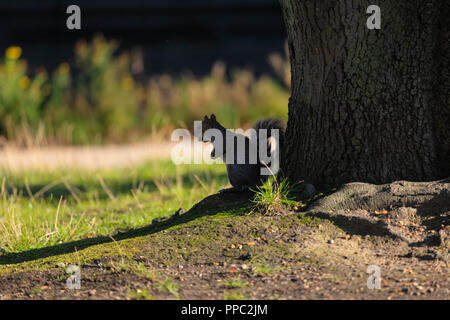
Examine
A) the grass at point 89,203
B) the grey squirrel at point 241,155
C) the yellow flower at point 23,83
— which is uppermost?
the yellow flower at point 23,83

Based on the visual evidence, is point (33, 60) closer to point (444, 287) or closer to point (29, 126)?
point (29, 126)

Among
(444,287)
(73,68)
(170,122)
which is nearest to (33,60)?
(73,68)

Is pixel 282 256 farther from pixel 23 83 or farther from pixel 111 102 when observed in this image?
pixel 23 83

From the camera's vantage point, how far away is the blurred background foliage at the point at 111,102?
10.5 metres

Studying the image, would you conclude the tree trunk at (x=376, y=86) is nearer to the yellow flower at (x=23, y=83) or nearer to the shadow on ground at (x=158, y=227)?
the shadow on ground at (x=158, y=227)

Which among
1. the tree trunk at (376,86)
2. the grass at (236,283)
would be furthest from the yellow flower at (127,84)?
the grass at (236,283)

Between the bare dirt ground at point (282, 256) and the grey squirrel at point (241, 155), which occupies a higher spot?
the grey squirrel at point (241, 155)

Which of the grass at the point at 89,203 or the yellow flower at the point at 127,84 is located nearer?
the grass at the point at 89,203

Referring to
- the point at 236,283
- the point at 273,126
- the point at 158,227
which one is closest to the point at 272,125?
the point at 273,126

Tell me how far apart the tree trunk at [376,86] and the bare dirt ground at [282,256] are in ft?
0.70

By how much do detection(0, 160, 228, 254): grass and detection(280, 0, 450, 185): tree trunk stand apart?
5.19 feet

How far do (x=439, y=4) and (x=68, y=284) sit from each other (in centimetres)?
294

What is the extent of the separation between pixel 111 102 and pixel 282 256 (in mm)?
8190

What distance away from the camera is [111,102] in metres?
11.1
